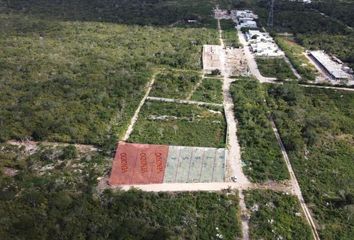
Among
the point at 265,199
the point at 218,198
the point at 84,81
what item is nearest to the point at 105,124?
the point at 84,81

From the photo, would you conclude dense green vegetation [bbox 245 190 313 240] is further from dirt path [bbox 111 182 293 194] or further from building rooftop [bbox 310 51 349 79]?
building rooftop [bbox 310 51 349 79]

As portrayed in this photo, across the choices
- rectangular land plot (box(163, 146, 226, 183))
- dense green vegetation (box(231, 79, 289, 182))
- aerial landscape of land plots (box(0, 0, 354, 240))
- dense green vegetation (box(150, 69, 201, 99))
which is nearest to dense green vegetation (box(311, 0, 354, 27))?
aerial landscape of land plots (box(0, 0, 354, 240))

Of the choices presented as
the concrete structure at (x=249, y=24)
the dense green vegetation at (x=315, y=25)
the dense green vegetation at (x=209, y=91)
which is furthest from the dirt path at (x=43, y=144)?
the concrete structure at (x=249, y=24)

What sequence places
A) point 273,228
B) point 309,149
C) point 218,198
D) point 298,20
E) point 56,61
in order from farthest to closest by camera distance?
point 298,20 < point 56,61 < point 309,149 < point 218,198 < point 273,228

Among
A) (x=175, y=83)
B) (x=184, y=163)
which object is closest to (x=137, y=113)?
(x=175, y=83)

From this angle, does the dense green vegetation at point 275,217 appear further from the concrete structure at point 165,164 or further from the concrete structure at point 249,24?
the concrete structure at point 249,24

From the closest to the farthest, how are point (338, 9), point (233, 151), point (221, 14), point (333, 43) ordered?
point (233, 151) → point (333, 43) → point (221, 14) → point (338, 9)

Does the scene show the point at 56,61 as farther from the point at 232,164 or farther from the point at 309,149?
the point at 309,149

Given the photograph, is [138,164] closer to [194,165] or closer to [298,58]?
[194,165]
